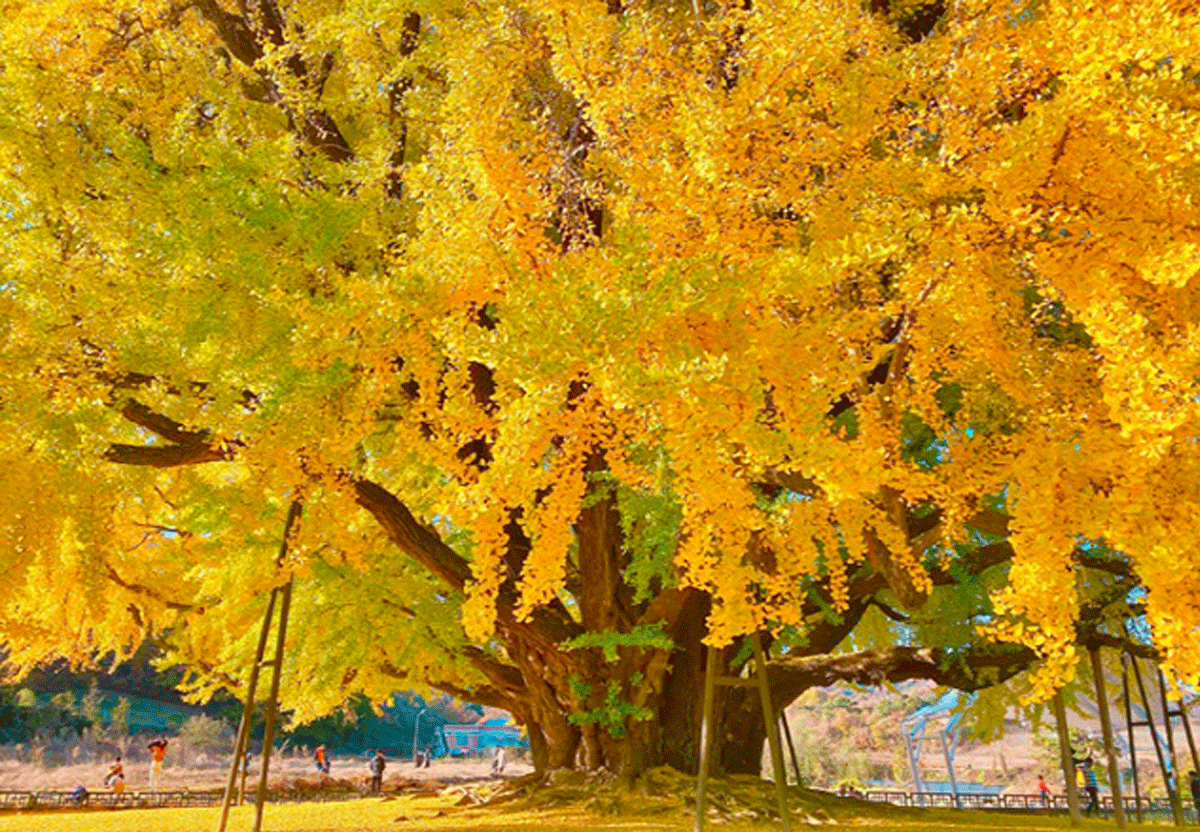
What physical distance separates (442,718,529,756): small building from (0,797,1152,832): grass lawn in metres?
28.3

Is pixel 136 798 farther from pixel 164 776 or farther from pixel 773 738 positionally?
pixel 773 738

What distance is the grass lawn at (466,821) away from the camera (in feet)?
26.5

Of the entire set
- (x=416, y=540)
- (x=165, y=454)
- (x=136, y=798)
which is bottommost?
(x=136, y=798)

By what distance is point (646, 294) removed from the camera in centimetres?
476

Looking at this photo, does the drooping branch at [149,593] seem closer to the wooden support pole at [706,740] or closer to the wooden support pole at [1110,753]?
the wooden support pole at [706,740]

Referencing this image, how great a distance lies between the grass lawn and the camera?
26.5 feet

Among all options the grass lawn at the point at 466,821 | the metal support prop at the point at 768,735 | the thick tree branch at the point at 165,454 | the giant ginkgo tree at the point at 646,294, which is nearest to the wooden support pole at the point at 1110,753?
the grass lawn at the point at 466,821

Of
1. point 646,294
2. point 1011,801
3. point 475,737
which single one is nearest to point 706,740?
point 646,294

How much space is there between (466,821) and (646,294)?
634 centimetres

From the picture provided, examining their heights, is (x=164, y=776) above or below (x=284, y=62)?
below

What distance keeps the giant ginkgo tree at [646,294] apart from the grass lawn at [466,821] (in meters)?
1.27

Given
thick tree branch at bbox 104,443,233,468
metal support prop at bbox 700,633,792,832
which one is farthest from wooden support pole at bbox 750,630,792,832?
thick tree branch at bbox 104,443,233,468

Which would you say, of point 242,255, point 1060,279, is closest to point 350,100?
point 242,255

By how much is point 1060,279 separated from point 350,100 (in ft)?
23.9
